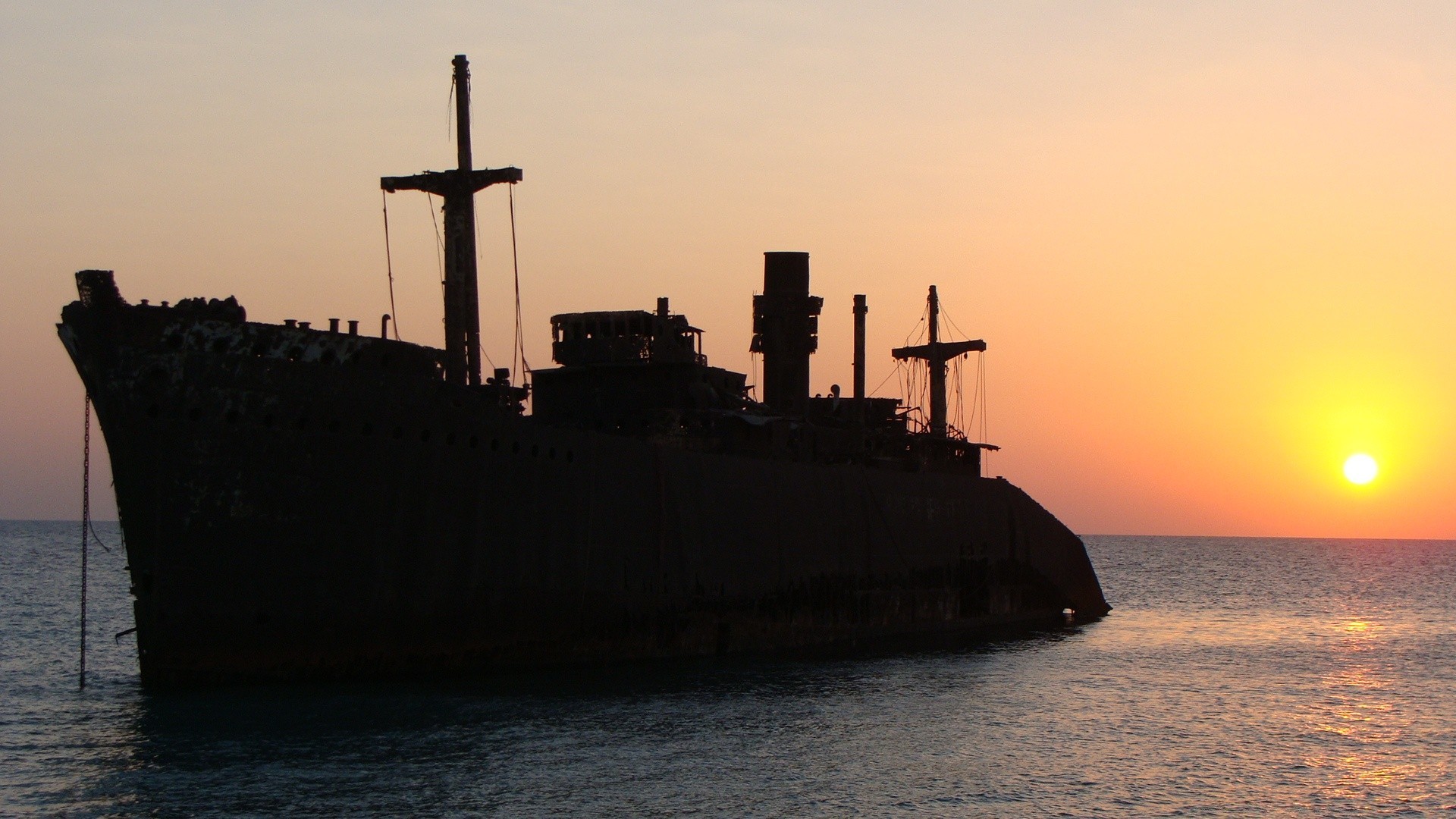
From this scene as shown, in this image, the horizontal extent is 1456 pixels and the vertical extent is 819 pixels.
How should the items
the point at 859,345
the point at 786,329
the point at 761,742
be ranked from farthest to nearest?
the point at 859,345
the point at 786,329
the point at 761,742

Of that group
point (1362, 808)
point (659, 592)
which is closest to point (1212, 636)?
point (659, 592)

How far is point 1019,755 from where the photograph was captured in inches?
917

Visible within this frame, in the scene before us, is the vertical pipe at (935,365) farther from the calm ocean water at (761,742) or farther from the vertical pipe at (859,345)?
the calm ocean water at (761,742)

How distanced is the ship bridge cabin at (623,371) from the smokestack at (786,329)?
9123 mm

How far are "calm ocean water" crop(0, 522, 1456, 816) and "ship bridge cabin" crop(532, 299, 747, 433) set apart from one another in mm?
7834

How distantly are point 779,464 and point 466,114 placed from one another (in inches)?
489

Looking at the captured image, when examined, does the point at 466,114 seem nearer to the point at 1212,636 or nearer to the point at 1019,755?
→ the point at 1019,755

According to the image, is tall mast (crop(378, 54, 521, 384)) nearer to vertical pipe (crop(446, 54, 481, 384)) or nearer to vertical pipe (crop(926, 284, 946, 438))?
vertical pipe (crop(446, 54, 481, 384))

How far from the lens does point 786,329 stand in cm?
4678

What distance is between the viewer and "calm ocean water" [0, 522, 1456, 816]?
18.9m

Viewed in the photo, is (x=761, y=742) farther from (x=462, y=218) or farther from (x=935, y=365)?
(x=935, y=365)

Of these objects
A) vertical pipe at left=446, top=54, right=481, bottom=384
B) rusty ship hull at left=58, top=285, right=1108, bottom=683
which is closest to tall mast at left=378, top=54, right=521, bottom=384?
vertical pipe at left=446, top=54, right=481, bottom=384

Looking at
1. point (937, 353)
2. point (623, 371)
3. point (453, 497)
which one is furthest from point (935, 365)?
point (453, 497)

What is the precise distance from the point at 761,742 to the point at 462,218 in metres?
13.0
